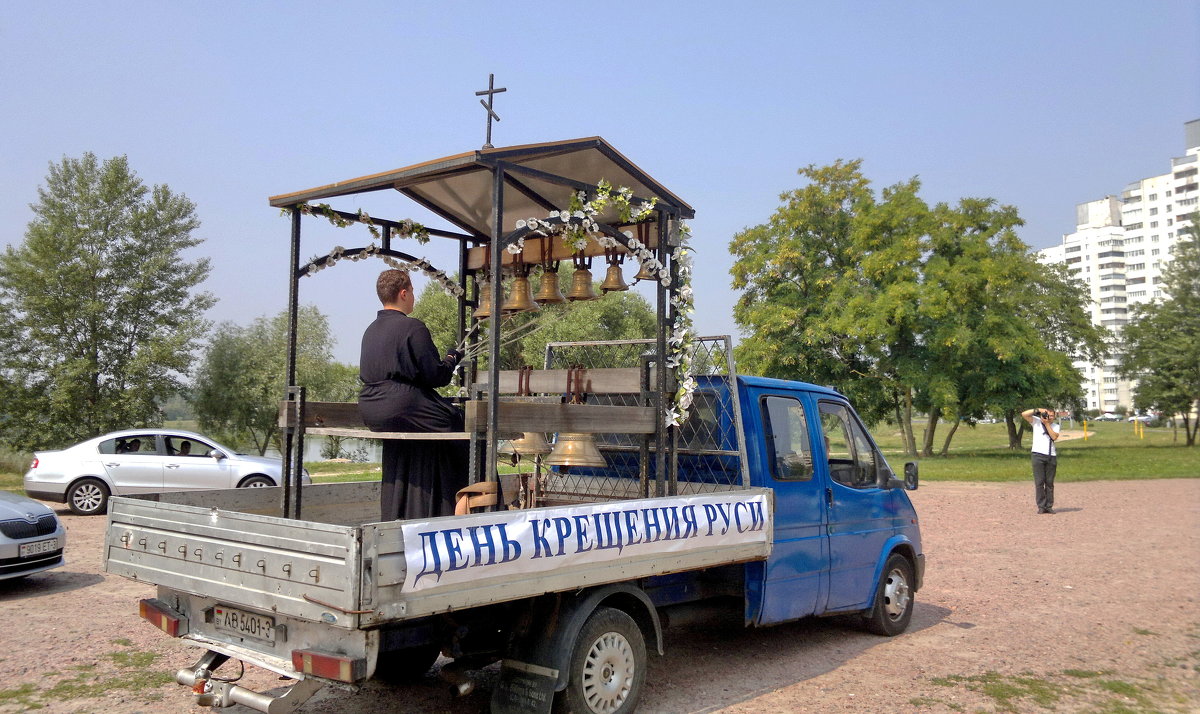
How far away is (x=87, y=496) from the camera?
14.9 metres

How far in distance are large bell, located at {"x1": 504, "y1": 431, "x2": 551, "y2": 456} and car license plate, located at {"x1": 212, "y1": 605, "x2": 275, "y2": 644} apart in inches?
72.5

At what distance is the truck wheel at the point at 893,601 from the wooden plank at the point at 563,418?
2.75 meters

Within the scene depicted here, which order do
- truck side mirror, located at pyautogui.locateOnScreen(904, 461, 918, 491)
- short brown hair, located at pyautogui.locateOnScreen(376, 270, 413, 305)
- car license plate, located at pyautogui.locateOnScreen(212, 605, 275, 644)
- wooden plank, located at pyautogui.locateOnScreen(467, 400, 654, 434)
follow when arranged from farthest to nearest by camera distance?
truck side mirror, located at pyautogui.locateOnScreen(904, 461, 918, 491) → short brown hair, located at pyautogui.locateOnScreen(376, 270, 413, 305) → wooden plank, located at pyautogui.locateOnScreen(467, 400, 654, 434) → car license plate, located at pyautogui.locateOnScreen(212, 605, 275, 644)

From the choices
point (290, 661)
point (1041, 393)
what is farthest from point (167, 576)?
point (1041, 393)

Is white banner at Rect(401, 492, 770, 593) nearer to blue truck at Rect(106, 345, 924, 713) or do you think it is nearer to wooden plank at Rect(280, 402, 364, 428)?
blue truck at Rect(106, 345, 924, 713)

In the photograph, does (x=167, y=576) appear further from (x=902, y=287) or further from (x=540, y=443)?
(x=902, y=287)

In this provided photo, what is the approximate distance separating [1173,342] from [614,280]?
4279 cm

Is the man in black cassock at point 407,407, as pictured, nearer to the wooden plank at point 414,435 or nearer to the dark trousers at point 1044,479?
the wooden plank at point 414,435

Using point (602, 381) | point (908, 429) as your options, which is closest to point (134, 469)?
point (602, 381)

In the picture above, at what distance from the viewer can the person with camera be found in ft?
51.2

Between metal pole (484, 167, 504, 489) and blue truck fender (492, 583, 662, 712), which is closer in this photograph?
blue truck fender (492, 583, 662, 712)

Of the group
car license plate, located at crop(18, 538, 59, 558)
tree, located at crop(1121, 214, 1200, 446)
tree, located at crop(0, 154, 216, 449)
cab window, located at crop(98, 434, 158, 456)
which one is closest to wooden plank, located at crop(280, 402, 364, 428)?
car license plate, located at crop(18, 538, 59, 558)

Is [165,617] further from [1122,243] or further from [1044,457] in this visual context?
[1122,243]

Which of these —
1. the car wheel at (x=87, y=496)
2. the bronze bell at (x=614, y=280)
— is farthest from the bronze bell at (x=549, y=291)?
the car wheel at (x=87, y=496)
